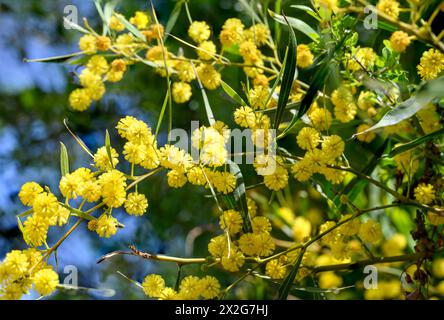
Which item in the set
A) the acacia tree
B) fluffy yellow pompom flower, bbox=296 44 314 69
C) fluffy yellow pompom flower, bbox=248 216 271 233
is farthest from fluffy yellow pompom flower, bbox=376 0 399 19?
fluffy yellow pompom flower, bbox=248 216 271 233

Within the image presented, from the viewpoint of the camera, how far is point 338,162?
3.23 feet

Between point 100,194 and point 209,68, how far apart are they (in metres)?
0.34

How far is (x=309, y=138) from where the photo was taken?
942mm

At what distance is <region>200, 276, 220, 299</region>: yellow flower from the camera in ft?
3.01

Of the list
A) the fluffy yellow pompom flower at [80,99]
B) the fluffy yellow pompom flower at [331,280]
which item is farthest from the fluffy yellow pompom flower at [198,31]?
the fluffy yellow pompom flower at [331,280]

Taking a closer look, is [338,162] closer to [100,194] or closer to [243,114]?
[243,114]

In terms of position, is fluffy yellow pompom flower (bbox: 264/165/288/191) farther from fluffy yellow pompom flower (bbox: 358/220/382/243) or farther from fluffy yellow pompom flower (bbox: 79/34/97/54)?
fluffy yellow pompom flower (bbox: 79/34/97/54)

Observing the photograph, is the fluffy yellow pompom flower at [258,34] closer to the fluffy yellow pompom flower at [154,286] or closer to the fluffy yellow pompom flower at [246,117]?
the fluffy yellow pompom flower at [246,117]

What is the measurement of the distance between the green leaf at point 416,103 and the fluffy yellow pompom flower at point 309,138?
4.9 inches

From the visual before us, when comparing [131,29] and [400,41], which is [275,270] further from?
[131,29]

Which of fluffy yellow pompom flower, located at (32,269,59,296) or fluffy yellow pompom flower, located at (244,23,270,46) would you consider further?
fluffy yellow pompom flower, located at (244,23,270,46)

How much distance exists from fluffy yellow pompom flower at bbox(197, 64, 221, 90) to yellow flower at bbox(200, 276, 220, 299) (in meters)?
0.36

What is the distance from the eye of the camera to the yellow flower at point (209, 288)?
917 mm

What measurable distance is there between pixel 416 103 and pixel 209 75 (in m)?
0.42
